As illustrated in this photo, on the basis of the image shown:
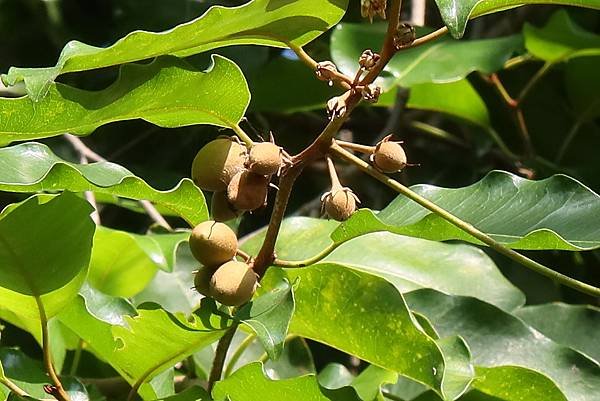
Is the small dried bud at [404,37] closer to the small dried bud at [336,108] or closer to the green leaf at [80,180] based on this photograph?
the small dried bud at [336,108]

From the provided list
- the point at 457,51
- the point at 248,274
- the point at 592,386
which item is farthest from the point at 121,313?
the point at 457,51

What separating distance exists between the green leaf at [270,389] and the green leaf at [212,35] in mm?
251

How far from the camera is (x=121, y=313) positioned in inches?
35.9

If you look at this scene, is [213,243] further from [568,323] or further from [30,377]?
[568,323]

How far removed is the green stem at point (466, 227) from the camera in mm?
773

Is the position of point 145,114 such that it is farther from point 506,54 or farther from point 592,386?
point 506,54

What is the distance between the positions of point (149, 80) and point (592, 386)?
22.0 inches

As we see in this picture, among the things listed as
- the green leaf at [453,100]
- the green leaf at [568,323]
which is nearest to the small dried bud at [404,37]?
the green leaf at [568,323]

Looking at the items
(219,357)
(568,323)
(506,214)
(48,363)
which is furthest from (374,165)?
(568,323)

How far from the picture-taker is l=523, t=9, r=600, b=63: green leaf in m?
1.60

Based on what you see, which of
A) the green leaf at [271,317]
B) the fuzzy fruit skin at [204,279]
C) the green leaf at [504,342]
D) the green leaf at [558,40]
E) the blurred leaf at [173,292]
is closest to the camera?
the green leaf at [271,317]

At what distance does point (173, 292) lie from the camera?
4.28ft

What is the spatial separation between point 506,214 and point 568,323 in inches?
17.0

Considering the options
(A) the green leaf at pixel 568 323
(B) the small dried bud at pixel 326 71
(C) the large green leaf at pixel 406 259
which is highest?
(B) the small dried bud at pixel 326 71
